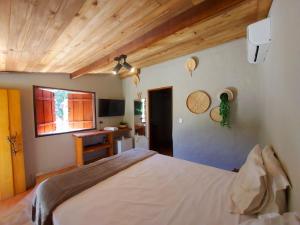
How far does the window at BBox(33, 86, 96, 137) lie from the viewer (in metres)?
3.15

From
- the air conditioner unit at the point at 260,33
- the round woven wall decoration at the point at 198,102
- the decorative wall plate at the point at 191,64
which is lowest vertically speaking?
the round woven wall decoration at the point at 198,102

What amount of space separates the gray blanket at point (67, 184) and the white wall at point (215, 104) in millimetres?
1528

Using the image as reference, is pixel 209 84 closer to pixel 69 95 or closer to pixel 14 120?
pixel 69 95

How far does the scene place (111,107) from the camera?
4359 millimetres

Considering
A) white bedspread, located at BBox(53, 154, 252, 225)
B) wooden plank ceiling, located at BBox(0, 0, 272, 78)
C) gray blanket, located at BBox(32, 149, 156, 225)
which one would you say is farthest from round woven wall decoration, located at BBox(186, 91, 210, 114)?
gray blanket, located at BBox(32, 149, 156, 225)

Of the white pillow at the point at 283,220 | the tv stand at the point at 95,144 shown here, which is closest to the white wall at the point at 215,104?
the tv stand at the point at 95,144

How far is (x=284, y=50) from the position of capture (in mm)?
1032

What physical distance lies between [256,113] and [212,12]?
5.79 feet

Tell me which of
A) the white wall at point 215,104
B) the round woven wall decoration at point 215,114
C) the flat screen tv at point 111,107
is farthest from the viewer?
Result: the flat screen tv at point 111,107

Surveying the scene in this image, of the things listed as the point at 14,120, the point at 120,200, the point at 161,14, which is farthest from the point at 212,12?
the point at 14,120

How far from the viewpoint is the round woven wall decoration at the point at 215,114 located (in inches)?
109

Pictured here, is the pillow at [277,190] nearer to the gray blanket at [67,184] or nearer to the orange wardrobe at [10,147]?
the gray blanket at [67,184]

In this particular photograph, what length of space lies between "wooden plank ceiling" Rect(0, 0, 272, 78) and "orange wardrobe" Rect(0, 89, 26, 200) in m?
0.61

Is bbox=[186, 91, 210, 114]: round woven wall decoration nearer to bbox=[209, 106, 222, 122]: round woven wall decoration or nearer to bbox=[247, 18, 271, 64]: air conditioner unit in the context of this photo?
bbox=[209, 106, 222, 122]: round woven wall decoration
